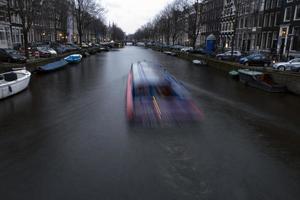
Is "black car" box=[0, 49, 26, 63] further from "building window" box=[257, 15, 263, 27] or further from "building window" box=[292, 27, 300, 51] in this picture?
"building window" box=[257, 15, 263, 27]

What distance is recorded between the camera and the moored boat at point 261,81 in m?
19.7

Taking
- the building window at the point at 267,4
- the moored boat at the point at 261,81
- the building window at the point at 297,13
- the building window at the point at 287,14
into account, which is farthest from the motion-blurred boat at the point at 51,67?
the building window at the point at 267,4

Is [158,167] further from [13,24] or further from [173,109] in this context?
[13,24]

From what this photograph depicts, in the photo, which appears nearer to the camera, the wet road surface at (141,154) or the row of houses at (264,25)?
the wet road surface at (141,154)

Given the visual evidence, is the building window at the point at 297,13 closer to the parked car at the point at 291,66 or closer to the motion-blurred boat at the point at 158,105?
the parked car at the point at 291,66

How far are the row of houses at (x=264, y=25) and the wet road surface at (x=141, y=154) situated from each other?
27497 millimetres

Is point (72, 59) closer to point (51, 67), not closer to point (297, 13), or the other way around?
point (51, 67)

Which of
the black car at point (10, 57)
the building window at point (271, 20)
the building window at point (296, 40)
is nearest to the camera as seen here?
the black car at point (10, 57)

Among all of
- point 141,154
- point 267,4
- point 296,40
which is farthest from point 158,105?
point 267,4

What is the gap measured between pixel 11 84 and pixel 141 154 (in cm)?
1180

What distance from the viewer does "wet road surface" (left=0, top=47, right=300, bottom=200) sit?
6.52 metres

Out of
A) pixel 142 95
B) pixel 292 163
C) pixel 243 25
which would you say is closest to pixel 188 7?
pixel 243 25

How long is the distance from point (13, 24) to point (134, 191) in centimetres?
5983

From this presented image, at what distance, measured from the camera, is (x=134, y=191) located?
253 inches
